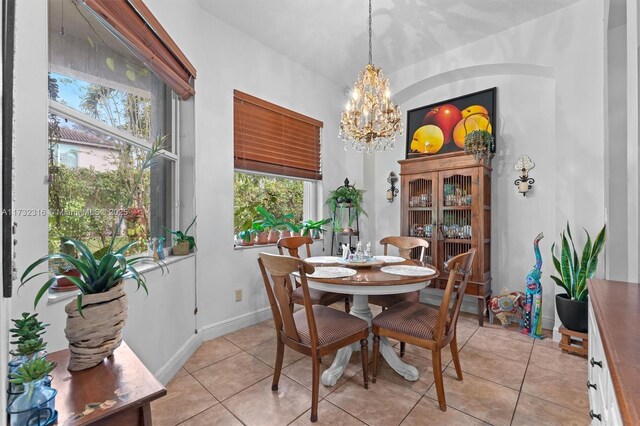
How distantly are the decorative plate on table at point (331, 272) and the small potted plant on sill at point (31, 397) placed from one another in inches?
52.0

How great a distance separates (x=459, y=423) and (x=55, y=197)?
7.65ft

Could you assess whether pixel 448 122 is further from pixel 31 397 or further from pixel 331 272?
pixel 31 397

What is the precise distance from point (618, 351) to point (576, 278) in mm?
2123

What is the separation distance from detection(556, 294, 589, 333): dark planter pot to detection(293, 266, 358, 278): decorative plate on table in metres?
1.82

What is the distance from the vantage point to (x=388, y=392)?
72.6 inches

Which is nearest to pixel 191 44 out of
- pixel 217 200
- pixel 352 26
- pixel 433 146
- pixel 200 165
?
pixel 200 165

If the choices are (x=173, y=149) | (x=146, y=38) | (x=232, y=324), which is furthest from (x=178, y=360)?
(x=146, y=38)

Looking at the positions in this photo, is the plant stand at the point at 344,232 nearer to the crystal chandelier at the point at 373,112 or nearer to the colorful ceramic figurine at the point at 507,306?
the crystal chandelier at the point at 373,112

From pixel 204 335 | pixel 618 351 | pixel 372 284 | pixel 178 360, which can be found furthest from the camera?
pixel 204 335

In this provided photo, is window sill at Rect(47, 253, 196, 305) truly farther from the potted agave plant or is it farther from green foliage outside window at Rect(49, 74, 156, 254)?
the potted agave plant

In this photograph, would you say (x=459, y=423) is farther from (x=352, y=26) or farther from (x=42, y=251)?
(x=352, y=26)

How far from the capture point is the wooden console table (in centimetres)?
69

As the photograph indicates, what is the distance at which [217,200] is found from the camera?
275cm

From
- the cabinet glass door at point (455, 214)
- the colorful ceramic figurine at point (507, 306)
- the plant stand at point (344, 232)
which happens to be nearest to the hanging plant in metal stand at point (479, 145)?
the cabinet glass door at point (455, 214)
